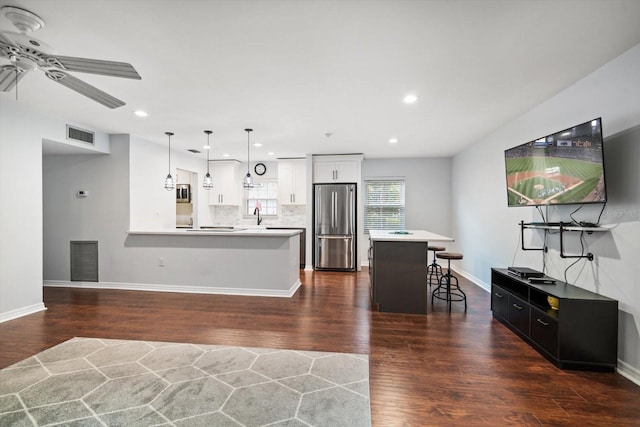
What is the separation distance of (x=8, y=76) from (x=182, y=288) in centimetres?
321

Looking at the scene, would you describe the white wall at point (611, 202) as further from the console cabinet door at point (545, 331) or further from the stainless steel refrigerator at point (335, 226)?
the stainless steel refrigerator at point (335, 226)

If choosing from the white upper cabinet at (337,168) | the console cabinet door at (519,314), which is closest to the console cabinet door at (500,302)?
the console cabinet door at (519,314)

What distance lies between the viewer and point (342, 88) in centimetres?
A: 283

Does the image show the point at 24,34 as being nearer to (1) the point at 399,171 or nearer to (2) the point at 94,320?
(2) the point at 94,320

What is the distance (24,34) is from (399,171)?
19.7 ft

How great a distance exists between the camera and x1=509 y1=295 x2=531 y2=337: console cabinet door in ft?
8.82

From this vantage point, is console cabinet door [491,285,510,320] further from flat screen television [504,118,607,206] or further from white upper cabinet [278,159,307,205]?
white upper cabinet [278,159,307,205]

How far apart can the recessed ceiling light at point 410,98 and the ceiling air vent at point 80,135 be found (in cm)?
454

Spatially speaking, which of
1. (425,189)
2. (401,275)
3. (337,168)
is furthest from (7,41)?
(425,189)

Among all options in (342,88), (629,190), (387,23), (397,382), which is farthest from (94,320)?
(629,190)

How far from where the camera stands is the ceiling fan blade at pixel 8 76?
1.97 m

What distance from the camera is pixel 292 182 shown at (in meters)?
6.52

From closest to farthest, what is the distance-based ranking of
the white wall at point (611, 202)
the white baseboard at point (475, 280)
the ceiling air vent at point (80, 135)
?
the white wall at point (611, 202) → the ceiling air vent at point (80, 135) → the white baseboard at point (475, 280)

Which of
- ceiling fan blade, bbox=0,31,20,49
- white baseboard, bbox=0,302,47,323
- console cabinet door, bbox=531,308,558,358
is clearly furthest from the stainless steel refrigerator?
ceiling fan blade, bbox=0,31,20,49
